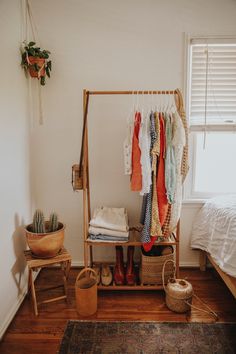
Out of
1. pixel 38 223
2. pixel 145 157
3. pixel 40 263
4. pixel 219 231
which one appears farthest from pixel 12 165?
pixel 219 231

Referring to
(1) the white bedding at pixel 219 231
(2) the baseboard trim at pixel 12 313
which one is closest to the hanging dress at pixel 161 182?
(1) the white bedding at pixel 219 231

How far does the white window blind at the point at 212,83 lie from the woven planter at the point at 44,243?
1.54m

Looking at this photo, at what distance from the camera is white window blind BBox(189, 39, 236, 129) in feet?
7.62

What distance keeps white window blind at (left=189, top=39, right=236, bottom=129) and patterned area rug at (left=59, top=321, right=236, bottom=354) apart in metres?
1.64

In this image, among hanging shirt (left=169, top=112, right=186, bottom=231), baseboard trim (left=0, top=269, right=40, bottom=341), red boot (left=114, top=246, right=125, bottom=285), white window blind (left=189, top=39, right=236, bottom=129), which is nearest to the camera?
baseboard trim (left=0, top=269, right=40, bottom=341)

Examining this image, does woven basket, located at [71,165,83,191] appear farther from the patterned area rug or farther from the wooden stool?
the patterned area rug

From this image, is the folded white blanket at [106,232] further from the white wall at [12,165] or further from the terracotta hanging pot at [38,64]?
the terracotta hanging pot at [38,64]

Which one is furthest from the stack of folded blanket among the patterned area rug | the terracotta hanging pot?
the terracotta hanging pot

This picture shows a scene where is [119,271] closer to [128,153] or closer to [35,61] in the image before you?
[128,153]

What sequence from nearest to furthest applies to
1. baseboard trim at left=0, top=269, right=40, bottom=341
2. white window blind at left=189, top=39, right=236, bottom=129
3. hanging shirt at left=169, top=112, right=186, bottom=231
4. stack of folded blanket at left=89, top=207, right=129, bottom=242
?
baseboard trim at left=0, top=269, right=40, bottom=341, hanging shirt at left=169, top=112, right=186, bottom=231, stack of folded blanket at left=89, top=207, right=129, bottom=242, white window blind at left=189, top=39, right=236, bottom=129

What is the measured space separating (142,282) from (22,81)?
1.91 m

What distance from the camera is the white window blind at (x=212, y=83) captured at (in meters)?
2.32

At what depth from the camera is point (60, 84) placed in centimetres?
238

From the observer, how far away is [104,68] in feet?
7.70
